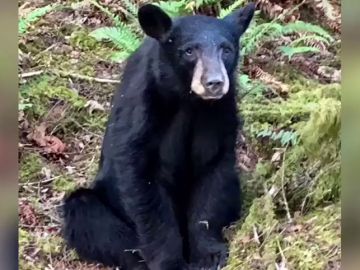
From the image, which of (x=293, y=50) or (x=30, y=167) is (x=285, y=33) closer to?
(x=293, y=50)

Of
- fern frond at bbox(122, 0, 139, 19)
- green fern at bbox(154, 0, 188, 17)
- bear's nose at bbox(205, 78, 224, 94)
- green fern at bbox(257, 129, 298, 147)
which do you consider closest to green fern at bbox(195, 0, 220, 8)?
green fern at bbox(154, 0, 188, 17)

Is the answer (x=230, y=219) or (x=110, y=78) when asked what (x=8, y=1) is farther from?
(x=230, y=219)

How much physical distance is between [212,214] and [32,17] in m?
0.69

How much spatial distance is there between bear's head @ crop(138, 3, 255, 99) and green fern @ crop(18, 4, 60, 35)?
0.26 m

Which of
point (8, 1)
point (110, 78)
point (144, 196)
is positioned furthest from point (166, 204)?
point (8, 1)

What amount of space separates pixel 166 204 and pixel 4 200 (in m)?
0.42

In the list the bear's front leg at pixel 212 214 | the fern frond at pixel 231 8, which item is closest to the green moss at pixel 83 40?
the fern frond at pixel 231 8

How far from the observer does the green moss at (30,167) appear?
3.87 meters

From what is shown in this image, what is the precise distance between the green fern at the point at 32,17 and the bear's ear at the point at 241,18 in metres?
0.45

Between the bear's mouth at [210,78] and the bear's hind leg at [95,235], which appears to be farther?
the bear's hind leg at [95,235]

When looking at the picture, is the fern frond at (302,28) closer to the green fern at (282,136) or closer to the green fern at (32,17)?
the green fern at (282,136)

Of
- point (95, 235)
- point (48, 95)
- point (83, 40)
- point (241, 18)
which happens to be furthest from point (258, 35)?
point (95, 235)

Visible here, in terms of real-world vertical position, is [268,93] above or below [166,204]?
above

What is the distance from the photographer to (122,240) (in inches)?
154
